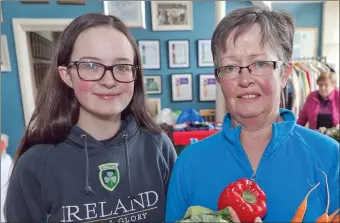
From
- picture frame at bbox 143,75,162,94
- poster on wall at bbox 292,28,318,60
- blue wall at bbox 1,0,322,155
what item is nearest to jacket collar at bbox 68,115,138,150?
blue wall at bbox 1,0,322,155

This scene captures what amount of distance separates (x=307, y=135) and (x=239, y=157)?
0.65ft

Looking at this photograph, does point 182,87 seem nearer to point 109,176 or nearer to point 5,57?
point 5,57

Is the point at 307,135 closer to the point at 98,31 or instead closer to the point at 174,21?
the point at 98,31

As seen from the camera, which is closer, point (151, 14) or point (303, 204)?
point (303, 204)

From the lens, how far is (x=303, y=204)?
25.3 inches

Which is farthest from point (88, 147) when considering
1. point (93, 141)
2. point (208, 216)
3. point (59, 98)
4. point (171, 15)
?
point (171, 15)

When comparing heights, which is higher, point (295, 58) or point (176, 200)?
point (295, 58)

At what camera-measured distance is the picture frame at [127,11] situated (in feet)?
9.68

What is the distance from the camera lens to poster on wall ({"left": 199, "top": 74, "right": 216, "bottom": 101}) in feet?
12.0


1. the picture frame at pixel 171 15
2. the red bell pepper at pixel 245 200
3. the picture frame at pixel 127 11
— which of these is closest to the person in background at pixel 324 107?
the picture frame at pixel 171 15

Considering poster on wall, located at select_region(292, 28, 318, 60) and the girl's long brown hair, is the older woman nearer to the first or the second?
the girl's long brown hair

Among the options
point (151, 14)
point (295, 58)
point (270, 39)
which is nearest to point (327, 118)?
point (295, 58)

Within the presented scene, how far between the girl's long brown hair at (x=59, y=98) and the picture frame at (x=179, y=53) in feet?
8.50

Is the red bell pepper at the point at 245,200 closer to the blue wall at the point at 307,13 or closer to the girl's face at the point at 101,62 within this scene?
the girl's face at the point at 101,62
